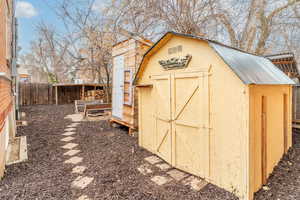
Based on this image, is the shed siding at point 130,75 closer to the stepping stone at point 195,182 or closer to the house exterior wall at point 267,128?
the stepping stone at point 195,182

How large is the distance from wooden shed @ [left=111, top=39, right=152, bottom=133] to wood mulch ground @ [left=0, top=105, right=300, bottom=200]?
1301 millimetres

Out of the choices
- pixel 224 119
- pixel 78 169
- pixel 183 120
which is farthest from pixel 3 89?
pixel 224 119

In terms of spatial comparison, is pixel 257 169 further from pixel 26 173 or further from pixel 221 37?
pixel 221 37

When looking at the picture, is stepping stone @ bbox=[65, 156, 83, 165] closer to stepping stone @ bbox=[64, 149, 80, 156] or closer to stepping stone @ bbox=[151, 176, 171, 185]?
stepping stone @ bbox=[64, 149, 80, 156]

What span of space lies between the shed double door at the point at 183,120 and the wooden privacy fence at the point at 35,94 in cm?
1497

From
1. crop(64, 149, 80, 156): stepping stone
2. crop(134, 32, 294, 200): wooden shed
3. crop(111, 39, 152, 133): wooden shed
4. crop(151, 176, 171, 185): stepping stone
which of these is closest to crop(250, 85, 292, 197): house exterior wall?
crop(134, 32, 294, 200): wooden shed

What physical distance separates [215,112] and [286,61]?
Result: 5411 millimetres

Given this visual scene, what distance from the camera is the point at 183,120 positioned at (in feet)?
10.4

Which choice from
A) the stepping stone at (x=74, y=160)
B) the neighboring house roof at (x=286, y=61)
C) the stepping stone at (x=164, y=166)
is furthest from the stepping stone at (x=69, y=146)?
the neighboring house roof at (x=286, y=61)

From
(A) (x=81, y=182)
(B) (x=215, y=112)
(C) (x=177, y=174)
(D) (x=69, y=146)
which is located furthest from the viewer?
(D) (x=69, y=146)

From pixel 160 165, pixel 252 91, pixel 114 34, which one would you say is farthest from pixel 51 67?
pixel 252 91

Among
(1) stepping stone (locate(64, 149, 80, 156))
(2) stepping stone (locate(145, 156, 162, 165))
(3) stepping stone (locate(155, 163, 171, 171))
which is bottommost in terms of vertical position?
(3) stepping stone (locate(155, 163, 171, 171))

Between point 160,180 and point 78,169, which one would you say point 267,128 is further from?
point 78,169

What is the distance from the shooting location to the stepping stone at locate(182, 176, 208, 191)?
8.71 ft
